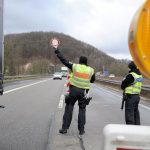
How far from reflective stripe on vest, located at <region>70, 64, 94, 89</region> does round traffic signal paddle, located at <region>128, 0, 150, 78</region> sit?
23.2 feet

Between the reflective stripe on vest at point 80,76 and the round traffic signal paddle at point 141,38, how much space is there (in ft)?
23.2

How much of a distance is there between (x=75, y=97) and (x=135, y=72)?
5.07 feet

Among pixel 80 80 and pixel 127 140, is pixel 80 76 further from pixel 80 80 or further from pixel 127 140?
pixel 127 140

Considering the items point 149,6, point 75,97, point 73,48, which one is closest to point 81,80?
point 75,97

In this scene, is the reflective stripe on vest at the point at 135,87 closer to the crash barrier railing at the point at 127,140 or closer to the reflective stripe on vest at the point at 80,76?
→ the reflective stripe on vest at the point at 80,76

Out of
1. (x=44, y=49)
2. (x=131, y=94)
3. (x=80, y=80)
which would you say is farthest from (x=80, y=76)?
(x=44, y=49)

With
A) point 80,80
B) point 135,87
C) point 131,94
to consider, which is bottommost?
point 131,94

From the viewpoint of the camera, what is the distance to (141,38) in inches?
92.3

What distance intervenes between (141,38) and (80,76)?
282 inches

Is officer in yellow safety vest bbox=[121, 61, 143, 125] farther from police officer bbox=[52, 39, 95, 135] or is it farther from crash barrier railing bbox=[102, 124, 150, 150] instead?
crash barrier railing bbox=[102, 124, 150, 150]

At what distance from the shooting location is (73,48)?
159 m

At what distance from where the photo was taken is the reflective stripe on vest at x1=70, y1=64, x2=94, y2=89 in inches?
373

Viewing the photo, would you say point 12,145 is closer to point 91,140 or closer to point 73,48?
point 91,140

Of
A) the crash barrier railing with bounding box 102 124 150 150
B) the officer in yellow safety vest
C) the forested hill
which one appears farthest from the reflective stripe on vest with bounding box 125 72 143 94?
the forested hill
